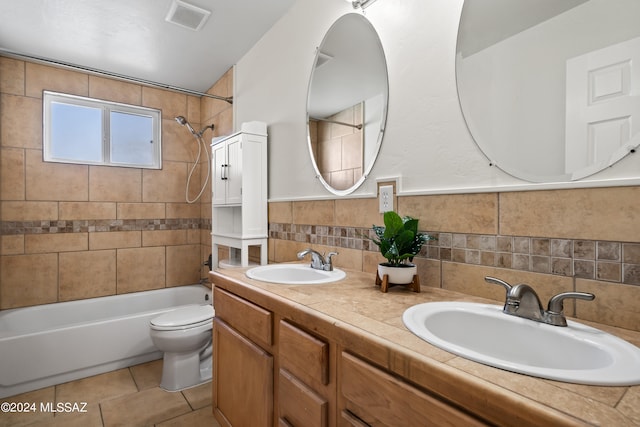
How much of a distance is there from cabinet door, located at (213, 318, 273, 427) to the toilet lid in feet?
2.17

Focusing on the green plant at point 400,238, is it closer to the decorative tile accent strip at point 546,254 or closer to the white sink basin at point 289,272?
the decorative tile accent strip at point 546,254

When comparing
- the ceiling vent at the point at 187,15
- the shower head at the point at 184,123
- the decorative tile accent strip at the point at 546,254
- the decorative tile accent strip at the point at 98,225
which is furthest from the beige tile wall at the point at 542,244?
the decorative tile accent strip at the point at 98,225

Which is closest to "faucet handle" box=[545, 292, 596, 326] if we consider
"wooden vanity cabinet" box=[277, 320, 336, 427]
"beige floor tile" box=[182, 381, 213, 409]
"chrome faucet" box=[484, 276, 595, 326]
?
"chrome faucet" box=[484, 276, 595, 326]

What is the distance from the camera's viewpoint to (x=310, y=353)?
3.04ft

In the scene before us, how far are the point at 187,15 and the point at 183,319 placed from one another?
80.1 inches

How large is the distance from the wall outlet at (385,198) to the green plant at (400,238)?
206mm

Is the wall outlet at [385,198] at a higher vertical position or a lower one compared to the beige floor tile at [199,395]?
higher

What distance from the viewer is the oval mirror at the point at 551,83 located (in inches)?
31.5

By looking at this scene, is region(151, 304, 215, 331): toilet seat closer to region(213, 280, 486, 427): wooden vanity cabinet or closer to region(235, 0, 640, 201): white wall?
region(213, 280, 486, 427): wooden vanity cabinet

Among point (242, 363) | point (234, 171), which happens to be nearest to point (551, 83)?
point (242, 363)

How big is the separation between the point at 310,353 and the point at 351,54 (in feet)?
4.63

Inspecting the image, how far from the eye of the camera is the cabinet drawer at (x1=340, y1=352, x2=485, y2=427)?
0.58 m

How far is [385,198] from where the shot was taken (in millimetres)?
1395

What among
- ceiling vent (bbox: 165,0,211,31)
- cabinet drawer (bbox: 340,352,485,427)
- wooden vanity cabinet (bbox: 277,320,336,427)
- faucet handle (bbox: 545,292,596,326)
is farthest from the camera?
ceiling vent (bbox: 165,0,211,31)
